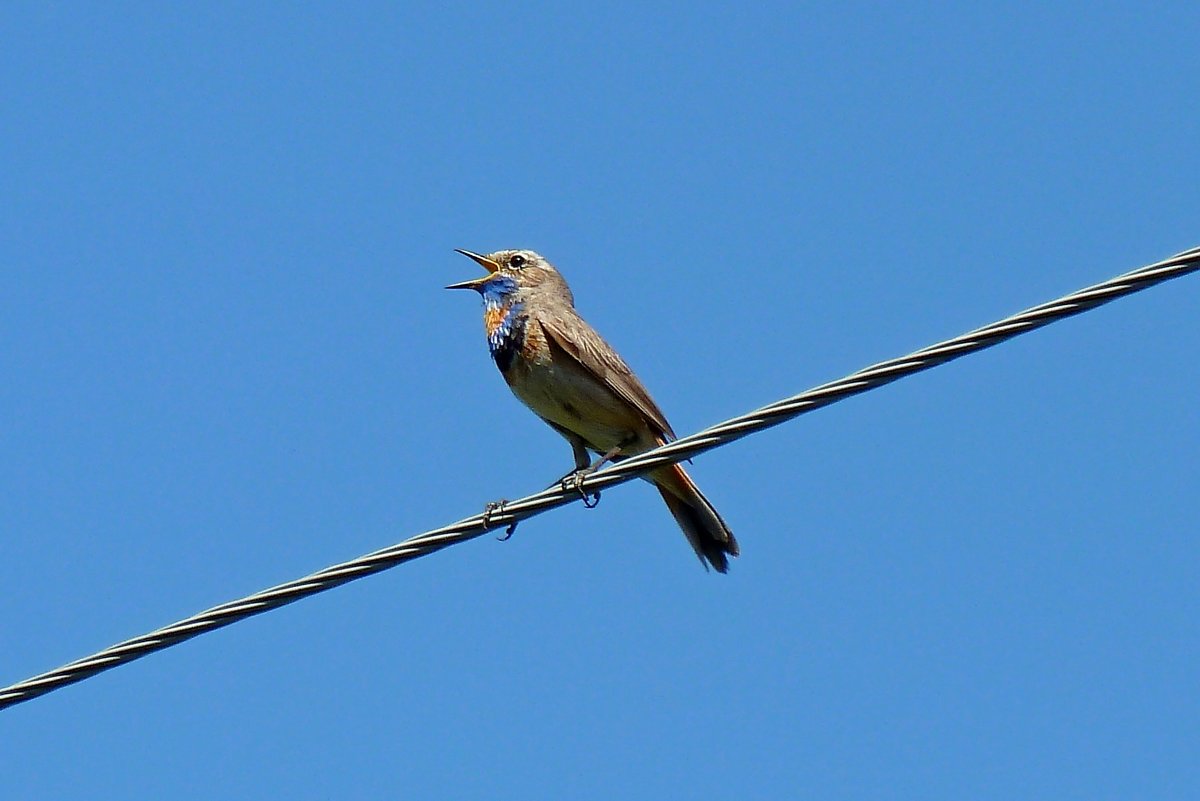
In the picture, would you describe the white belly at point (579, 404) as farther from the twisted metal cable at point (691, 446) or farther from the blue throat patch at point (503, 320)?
the twisted metal cable at point (691, 446)

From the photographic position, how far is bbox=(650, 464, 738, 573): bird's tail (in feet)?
35.6

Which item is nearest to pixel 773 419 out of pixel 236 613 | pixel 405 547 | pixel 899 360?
pixel 899 360

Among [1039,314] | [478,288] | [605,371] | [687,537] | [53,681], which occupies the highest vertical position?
[478,288]

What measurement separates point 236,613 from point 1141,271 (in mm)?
3743

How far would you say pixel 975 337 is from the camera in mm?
6305

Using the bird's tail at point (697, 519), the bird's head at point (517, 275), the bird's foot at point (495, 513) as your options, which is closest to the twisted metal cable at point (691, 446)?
the bird's foot at point (495, 513)

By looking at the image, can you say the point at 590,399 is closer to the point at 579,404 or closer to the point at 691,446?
the point at 579,404

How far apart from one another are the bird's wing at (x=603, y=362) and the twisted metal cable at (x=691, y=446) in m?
3.62

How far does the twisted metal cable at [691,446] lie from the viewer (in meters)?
6.09

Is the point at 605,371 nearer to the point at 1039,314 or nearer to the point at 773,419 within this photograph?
the point at 773,419

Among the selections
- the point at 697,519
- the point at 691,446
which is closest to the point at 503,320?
the point at 697,519

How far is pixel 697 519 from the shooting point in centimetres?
1096

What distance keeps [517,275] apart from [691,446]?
17.5 ft

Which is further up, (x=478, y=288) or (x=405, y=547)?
(x=478, y=288)
